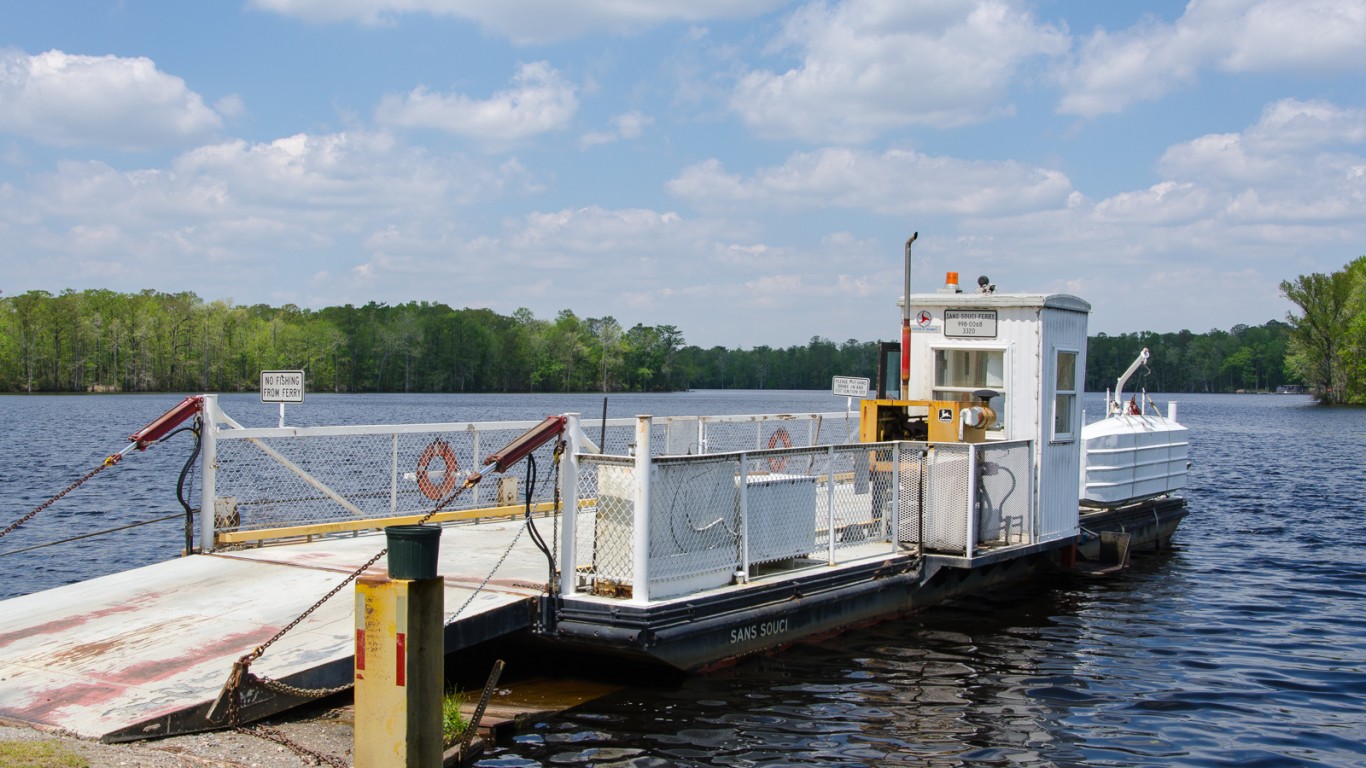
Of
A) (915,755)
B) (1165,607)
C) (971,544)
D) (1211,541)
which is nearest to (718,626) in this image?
(915,755)

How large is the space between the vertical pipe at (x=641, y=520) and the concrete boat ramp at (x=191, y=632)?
0.99 metres

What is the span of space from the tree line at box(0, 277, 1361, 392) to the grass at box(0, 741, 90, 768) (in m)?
97.3

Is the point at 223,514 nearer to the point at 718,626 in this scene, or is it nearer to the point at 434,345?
the point at 718,626

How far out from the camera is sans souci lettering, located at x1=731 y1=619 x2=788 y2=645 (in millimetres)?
10680

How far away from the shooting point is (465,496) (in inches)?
623

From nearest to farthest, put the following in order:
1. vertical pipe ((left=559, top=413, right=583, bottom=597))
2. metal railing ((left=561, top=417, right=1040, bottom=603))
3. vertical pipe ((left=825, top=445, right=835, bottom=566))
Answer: vertical pipe ((left=559, top=413, right=583, bottom=597)) < metal railing ((left=561, top=417, right=1040, bottom=603)) < vertical pipe ((left=825, top=445, right=835, bottom=566))

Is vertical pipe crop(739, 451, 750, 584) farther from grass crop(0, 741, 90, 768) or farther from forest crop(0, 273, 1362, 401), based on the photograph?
forest crop(0, 273, 1362, 401)

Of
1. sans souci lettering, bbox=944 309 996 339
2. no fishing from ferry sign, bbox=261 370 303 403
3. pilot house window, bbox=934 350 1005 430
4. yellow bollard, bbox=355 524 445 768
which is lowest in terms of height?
yellow bollard, bbox=355 524 445 768

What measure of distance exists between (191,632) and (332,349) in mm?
148772

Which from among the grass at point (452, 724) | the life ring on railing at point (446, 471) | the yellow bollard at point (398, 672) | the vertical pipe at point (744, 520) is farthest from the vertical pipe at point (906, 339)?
the yellow bollard at point (398, 672)

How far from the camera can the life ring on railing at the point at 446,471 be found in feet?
48.2

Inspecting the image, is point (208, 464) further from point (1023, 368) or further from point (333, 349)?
point (333, 349)

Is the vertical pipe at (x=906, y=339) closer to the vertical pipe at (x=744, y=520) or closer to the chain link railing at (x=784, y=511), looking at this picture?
the chain link railing at (x=784, y=511)


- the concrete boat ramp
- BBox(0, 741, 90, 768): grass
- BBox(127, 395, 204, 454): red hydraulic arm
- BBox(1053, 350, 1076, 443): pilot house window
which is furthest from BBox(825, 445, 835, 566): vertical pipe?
BBox(0, 741, 90, 768): grass
